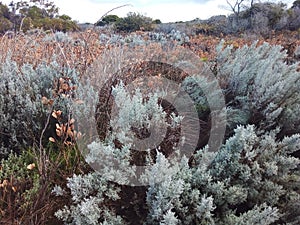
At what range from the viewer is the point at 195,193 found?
153 centimetres

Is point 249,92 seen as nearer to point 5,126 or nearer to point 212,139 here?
point 212,139

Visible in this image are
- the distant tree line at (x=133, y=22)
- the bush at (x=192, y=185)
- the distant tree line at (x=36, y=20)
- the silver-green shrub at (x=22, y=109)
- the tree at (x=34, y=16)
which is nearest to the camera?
the bush at (x=192, y=185)

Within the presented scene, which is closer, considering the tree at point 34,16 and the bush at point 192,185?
the bush at point 192,185

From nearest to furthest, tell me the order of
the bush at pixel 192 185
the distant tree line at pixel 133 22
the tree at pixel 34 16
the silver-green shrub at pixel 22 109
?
the bush at pixel 192 185
the silver-green shrub at pixel 22 109
the tree at pixel 34 16
the distant tree line at pixel 133 22

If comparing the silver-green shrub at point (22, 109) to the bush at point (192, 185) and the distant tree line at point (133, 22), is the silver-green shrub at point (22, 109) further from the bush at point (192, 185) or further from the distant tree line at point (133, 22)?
the distant tree line at point (133, 22)

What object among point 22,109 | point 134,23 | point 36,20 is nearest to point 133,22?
point 134,23

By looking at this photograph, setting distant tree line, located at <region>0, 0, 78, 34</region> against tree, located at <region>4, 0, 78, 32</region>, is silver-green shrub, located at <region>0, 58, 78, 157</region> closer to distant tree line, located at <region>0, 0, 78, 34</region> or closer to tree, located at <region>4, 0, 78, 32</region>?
tree, located at <region>4, 0, 78, 32</region>

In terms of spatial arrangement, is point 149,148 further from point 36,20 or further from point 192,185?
point 36,20

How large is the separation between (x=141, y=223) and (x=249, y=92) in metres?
1.56

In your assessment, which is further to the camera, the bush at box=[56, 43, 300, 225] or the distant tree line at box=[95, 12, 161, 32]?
the distant tree line at box=[95, 12, 161, 32]

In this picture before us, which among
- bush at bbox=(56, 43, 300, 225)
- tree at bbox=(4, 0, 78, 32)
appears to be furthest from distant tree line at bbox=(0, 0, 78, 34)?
bush at bbox=(56, 43, 300, 225)

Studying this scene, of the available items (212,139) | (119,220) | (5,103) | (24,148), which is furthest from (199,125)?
(5,103)

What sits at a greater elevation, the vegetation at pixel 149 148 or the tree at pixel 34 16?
the tree at pixel 34 16

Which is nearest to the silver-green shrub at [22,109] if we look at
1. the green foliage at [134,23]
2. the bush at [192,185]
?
the bush at [192,185]
